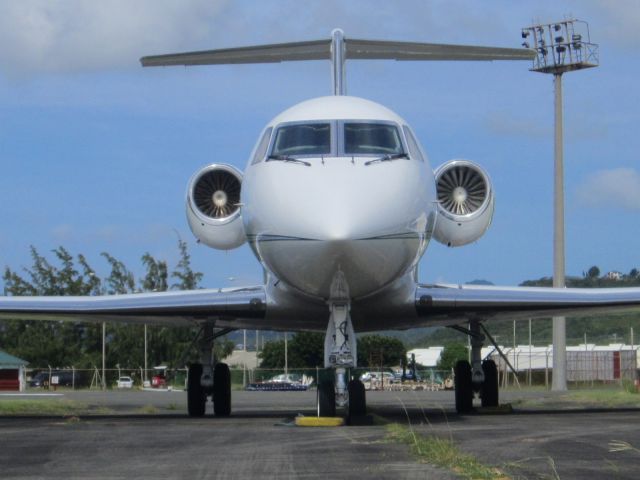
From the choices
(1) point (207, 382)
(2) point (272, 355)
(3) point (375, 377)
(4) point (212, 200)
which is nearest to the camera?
(4) point (212, 200)

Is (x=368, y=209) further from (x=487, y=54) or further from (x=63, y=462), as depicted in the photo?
(x=487, y=54)

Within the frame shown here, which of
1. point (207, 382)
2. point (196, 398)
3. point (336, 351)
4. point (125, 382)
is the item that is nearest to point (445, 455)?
point (336, 351)

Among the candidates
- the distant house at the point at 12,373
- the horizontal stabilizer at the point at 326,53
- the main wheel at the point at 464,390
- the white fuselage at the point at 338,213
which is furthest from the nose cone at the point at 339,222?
the distant house at the point at 12,373

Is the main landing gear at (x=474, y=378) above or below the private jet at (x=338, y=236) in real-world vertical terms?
below

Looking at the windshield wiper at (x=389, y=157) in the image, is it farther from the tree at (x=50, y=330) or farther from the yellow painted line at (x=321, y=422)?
the tree at (x=50, y=330)

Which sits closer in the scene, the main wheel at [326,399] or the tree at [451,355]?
the main wheel at [326,399]

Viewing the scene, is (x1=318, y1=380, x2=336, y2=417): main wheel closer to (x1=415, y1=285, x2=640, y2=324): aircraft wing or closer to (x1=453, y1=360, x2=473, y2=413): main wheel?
(x1=415, y1=285, x2=640, y2=324): aircraft wing

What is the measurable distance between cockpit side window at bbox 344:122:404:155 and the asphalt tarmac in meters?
3.10

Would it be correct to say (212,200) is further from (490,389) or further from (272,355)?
(272,355)

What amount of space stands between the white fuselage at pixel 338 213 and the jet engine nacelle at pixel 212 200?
298 cm

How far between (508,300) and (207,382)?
15.3ft

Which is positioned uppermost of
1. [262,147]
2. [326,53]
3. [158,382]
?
[326,53]

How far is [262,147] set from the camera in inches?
602

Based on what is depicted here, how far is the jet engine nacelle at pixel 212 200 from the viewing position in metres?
18.1
